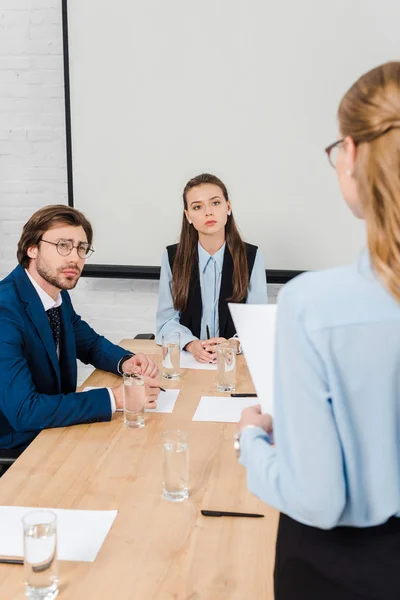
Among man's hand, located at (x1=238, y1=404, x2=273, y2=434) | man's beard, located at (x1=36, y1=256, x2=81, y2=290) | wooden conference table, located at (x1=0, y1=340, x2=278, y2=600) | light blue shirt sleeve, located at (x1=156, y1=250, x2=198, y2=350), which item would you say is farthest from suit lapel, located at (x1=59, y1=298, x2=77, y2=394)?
man's hand, located at (x1=238, y1=404, x2=273, y2=434)

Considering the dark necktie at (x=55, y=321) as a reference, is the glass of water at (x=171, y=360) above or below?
below

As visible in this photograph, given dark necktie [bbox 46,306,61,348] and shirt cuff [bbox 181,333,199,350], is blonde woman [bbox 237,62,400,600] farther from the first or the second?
shirt cuff [bbox 181,333,199,350]

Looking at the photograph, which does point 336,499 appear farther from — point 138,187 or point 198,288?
point 138,187

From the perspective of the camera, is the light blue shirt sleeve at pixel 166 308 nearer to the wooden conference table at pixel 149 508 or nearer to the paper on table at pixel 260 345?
the wooden conference table at pixel 149 508

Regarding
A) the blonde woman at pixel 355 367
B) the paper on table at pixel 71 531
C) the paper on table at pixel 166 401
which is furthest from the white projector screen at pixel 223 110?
the blonde woman at pixel 355 367

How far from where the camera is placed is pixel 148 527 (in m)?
1.30

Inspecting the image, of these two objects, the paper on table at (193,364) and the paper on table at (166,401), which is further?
the paper on table at (193,364)

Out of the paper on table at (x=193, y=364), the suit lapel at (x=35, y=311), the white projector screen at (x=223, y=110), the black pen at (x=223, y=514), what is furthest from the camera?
the white projector screen at (x=223, y=110)

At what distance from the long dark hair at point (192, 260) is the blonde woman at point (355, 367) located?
2.08 metres

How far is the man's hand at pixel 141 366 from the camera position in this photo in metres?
2.16

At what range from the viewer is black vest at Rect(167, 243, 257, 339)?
9.75 ft

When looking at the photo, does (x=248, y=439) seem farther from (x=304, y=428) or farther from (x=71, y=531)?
(x=71, y=531)

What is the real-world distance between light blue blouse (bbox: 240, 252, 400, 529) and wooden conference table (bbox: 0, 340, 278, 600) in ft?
1.27

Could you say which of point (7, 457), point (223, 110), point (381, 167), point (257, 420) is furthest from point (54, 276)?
point (223, 110)
